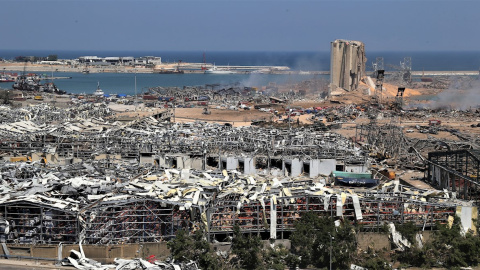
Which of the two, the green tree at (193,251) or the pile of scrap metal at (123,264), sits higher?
the green tree at (193,251)

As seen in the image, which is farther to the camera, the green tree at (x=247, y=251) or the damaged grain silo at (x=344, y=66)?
the damaged grain silo at (x=344, y=66)

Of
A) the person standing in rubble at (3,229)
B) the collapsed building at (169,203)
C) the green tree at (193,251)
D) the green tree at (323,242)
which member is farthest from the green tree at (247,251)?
the person standing in rubble at (3,229)

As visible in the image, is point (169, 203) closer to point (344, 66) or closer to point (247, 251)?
point (247, 251)

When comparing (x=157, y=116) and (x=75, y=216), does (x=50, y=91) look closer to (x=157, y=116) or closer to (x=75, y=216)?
(x=157, y=116)

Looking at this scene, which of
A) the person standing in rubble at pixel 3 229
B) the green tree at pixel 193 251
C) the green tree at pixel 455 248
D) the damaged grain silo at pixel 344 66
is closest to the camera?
the green tree at pixel 193 251

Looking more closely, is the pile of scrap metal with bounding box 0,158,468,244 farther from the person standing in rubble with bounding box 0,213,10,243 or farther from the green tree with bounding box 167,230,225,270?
the green tree with bounding box 167,230,225,270

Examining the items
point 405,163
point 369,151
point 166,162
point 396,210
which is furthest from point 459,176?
point 166,162

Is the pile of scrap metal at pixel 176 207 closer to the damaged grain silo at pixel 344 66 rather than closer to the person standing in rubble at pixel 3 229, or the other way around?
the person standing in rubble at pixel 3 229

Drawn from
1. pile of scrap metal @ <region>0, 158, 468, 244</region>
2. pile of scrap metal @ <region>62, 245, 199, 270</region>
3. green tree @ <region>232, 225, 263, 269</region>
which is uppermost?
pile of scrap metal @ <region>0, 158, 468, 244</region>

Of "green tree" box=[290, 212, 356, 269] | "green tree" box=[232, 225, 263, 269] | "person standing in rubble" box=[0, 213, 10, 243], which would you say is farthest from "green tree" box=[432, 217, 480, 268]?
"person standing in rubble" box=[0, 213, 10, 243]

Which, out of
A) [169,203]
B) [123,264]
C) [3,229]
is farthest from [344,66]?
[123,264]

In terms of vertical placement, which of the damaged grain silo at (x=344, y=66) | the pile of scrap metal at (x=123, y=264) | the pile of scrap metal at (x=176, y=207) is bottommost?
the pile of scrap metal at (x=123, y=264)
